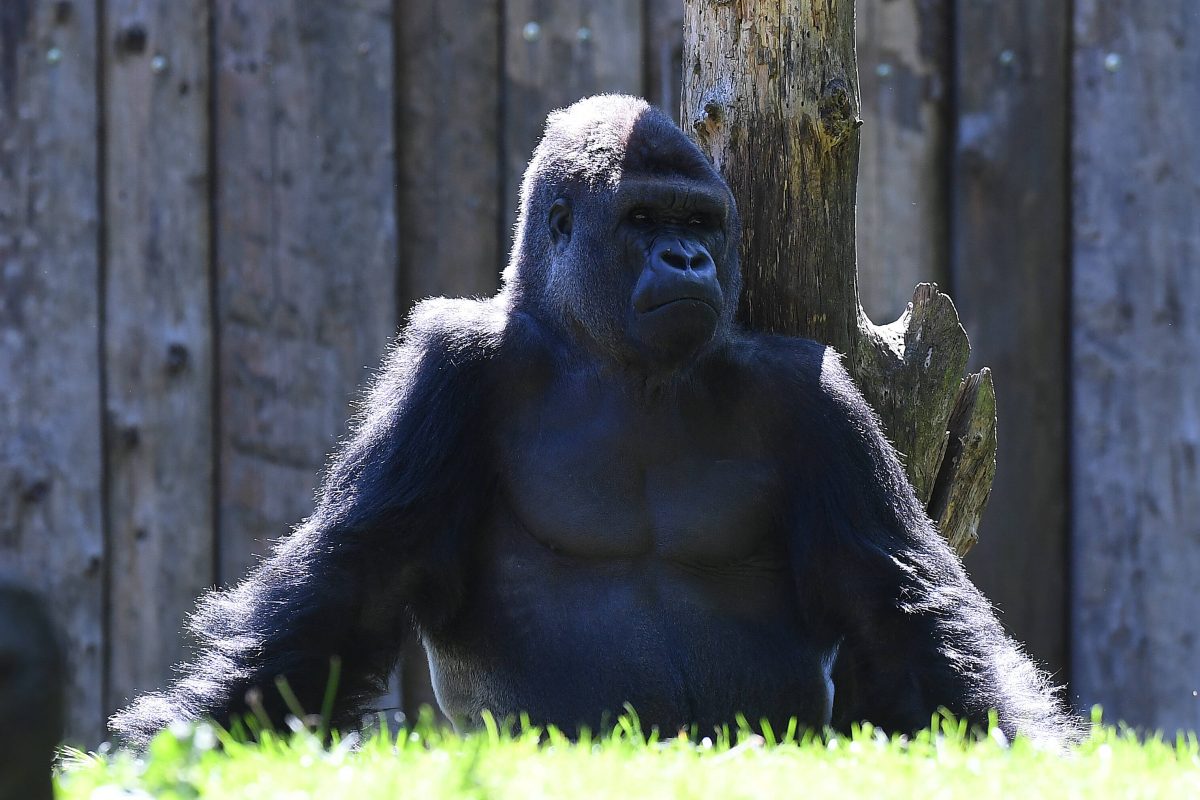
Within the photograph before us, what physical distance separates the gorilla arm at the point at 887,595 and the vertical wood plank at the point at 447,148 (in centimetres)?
227

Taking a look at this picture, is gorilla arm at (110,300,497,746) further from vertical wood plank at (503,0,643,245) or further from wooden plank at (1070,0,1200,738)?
wooden plank at (1070,0,1200,738)

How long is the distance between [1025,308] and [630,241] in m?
2.57

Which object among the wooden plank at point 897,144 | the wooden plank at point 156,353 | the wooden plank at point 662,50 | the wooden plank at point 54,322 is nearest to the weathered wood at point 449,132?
the wooden plank at point 662,50

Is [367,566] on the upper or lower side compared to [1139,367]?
lower

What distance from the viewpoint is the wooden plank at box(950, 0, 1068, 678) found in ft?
20.6

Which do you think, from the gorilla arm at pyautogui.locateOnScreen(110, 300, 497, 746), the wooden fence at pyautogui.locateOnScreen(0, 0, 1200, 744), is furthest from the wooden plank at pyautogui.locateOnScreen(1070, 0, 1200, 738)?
the gorilla arm at pyautogui.locateOnScreen(110, 300, 497, 746)

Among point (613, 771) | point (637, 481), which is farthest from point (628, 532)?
point (613, 771)

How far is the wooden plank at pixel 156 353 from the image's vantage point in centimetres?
618

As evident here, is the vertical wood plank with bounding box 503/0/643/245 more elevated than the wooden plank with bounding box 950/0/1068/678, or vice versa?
the vertical wood plank with bounding box 503/0/643/245

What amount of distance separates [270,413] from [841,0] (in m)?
2.70

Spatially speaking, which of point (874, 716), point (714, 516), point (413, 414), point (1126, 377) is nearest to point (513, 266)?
point (413, 414)

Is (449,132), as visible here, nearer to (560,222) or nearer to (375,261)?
(375,261)

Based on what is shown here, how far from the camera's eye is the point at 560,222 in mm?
4496

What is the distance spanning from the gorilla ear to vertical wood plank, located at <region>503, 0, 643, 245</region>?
1787mm
